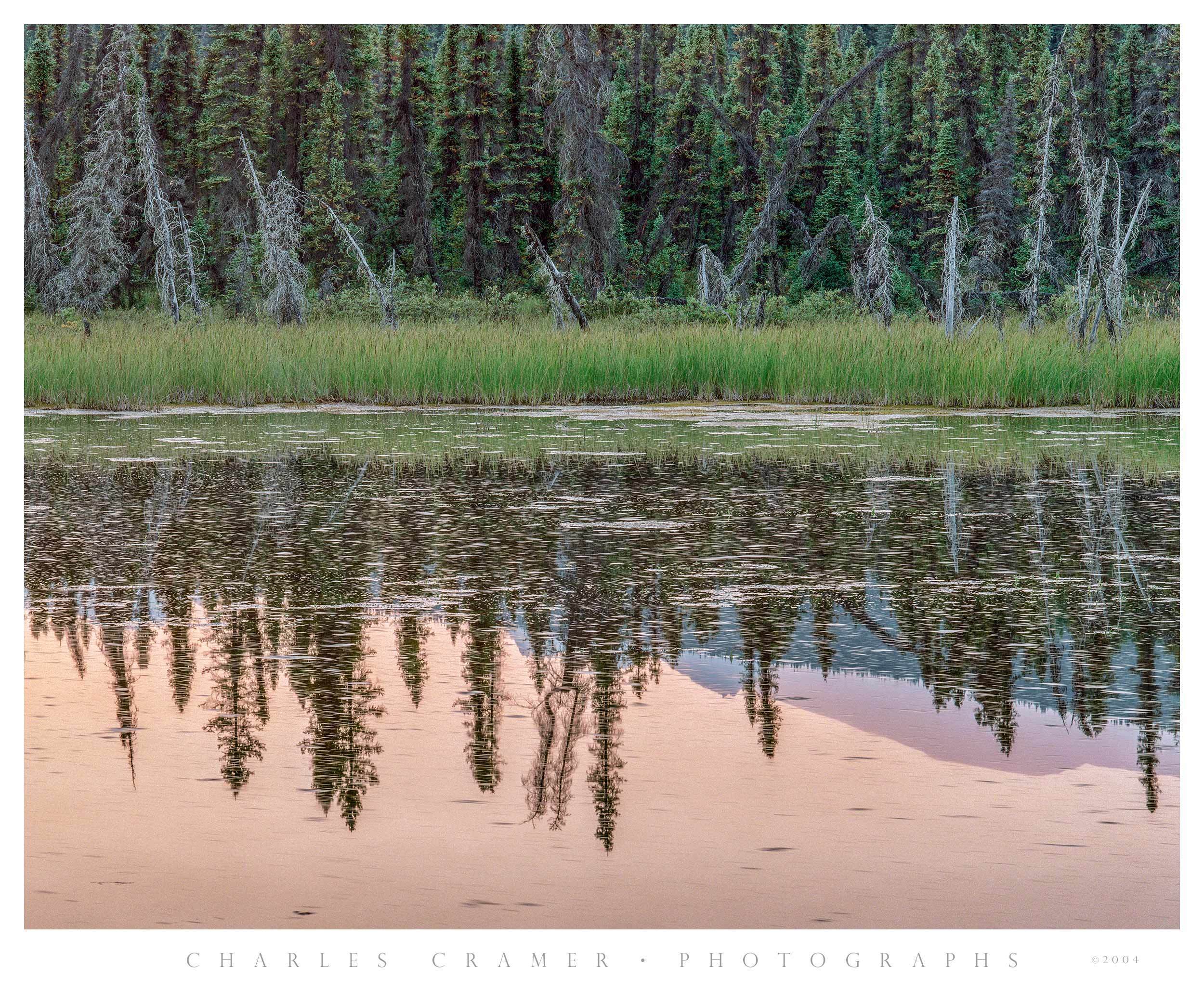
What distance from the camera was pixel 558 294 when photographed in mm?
26125

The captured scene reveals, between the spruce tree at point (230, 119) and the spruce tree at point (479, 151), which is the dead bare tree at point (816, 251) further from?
the spruce tree at point (230, 119)

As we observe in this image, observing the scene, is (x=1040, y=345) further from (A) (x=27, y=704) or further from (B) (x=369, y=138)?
(B) (x=369, y=138)

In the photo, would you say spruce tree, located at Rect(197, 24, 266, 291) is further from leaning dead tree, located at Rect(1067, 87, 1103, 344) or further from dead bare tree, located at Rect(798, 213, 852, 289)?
leaning dead tree, located at Rect(1067, 87, 1103, 344)

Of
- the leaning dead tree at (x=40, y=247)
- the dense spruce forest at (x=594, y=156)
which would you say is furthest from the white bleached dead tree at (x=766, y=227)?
the leaning dead tree at (x=40, y=247)

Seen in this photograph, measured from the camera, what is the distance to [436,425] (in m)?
15.8

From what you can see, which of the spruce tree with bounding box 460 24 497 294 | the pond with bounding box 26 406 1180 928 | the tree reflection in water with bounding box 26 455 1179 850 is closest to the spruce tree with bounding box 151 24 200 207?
the spruce tree with bounding box 460 24 497 294

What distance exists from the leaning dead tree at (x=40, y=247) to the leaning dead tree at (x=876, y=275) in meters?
14.6

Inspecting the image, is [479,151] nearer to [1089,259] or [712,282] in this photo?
[712,282]

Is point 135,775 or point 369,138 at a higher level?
point 369,138

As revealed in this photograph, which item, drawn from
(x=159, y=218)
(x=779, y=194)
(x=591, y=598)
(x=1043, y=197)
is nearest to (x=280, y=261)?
(x=159, y=218)

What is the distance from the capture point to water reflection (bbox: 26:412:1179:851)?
16.4 ft

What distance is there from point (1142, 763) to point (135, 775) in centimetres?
290
